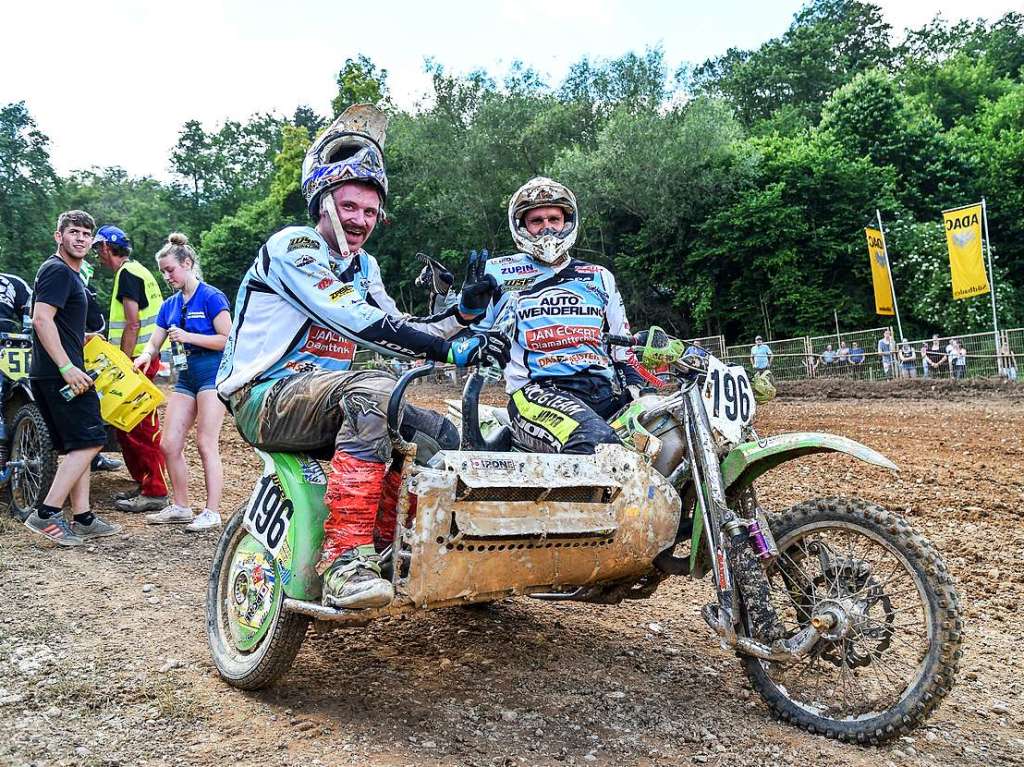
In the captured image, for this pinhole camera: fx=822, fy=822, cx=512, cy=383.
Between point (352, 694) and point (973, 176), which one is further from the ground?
point (973, 176)

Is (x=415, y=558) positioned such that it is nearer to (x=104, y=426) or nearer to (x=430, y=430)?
(x=430, y=430)

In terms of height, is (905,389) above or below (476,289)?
below

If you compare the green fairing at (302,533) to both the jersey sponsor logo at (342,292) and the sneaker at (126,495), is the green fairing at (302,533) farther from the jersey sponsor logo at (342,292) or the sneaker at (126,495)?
the sneaker at (126,495)

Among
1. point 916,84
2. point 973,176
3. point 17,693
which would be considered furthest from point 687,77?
point 17,693

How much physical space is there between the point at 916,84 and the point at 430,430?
5446 cm

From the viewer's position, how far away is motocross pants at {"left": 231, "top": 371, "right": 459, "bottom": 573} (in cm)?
314

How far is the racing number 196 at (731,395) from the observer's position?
3.37 metres

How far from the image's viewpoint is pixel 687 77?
37844mm

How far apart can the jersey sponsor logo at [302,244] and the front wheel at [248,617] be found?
123 cm

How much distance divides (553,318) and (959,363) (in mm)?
18403

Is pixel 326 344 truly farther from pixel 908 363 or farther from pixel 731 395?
pixel 908 363

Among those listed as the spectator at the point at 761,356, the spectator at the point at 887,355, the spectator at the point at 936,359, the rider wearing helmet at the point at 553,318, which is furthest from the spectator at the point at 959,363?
the rider wearing helmet at the point at 553,318

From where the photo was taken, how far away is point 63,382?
5855 millimetres

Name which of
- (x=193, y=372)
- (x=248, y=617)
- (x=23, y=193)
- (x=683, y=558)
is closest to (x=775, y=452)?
(x=683, y=558)
